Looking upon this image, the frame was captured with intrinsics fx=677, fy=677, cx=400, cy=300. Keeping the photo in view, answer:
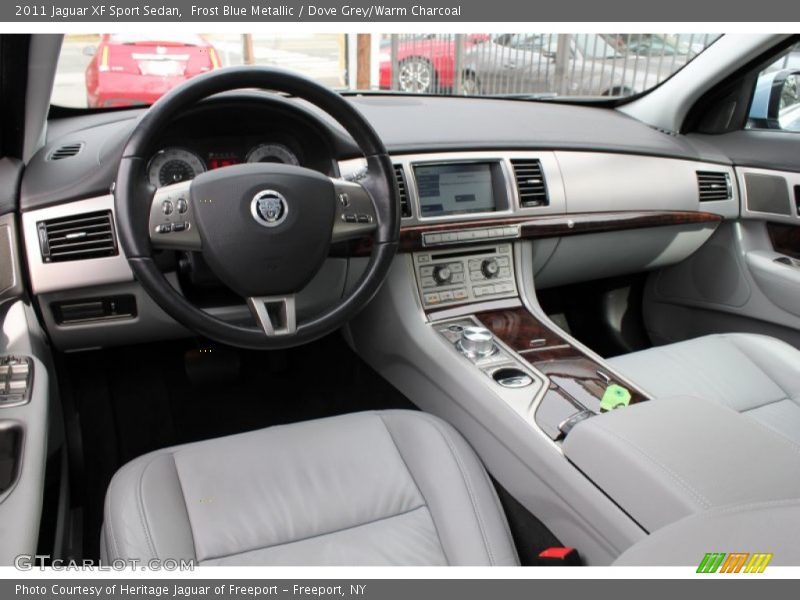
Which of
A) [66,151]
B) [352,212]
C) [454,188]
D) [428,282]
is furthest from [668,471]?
[66,151]

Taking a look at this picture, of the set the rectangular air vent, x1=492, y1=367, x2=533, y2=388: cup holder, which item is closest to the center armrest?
x1=492, y1=367, x2=533, y2=388: cup holder

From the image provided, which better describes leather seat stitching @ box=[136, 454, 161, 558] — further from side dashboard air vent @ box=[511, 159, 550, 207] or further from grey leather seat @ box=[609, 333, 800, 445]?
side dashboard air vent @ box=[511, 159, 550, 207]

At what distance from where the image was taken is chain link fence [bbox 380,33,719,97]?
2.40 m

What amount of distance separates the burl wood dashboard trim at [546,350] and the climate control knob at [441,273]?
5.3 inches

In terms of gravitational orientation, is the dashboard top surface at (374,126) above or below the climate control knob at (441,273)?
above

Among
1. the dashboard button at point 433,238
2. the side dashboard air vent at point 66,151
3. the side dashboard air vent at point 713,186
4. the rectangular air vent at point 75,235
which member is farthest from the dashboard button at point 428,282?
the side dashboard air vent at point 713,186

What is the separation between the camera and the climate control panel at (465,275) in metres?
1.81

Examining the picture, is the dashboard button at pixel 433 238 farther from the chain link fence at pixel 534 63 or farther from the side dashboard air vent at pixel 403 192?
the chain link fence at pixel 534 63

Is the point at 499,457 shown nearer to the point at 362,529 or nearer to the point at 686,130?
the point at 362,529

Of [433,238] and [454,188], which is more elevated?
[454,188]

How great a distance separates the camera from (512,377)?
1.53 metres

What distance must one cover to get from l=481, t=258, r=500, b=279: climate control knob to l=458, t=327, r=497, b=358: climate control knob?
0.91ft

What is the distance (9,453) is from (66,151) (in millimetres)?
793

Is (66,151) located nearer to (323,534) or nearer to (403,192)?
(403,192)
